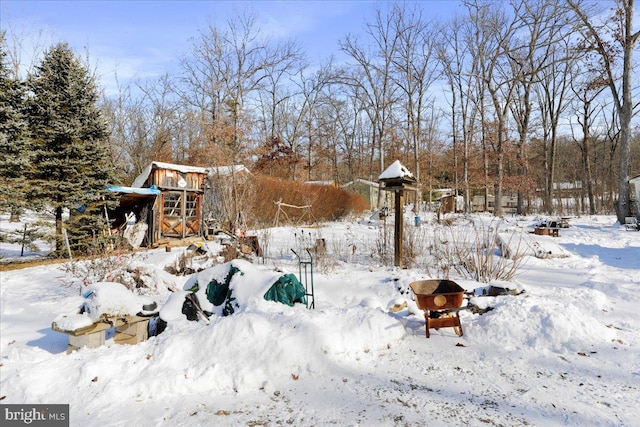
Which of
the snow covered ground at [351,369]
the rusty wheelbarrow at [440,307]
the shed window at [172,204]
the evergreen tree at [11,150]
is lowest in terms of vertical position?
the snow covered ground at [351,369]

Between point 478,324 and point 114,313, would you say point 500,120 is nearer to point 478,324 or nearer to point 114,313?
point 478,324

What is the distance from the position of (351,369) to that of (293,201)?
53.8 ft

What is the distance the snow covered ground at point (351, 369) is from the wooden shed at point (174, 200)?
8.29m

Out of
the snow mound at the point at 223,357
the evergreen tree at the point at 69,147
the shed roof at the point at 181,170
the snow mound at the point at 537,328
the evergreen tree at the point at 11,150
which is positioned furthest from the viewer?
the shed roof at the point at 181,170

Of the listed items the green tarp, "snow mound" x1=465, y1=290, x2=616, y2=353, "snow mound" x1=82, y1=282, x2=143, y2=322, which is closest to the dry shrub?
the green tarp

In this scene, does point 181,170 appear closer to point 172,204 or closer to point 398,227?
point 172,204

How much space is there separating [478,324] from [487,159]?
23.0 meters

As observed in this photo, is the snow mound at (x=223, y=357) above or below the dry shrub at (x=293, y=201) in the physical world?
below

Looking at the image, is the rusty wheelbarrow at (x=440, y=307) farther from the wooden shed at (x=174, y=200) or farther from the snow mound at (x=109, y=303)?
the wooden shed at (x=174, y=200)

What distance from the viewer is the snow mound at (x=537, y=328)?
12.8 ft

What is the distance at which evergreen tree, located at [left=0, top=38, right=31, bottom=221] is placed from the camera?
354 inches

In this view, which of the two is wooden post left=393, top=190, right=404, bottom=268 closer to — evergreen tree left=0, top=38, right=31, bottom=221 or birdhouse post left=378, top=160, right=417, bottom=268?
birdhouse post left=378, top=160, right=417, bottom=268

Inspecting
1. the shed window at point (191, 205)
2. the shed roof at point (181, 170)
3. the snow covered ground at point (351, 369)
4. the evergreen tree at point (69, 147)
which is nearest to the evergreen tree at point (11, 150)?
the evergreen tree at point (69, 147)

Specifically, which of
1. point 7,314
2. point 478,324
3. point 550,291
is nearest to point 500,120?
point 550,291
